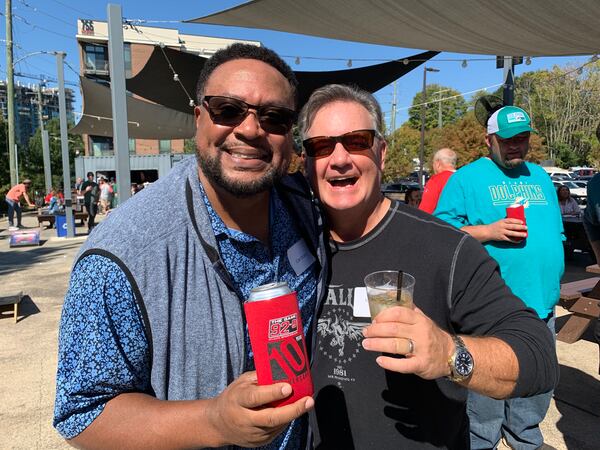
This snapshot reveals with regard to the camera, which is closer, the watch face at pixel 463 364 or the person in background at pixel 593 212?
the watch face at pixel 463 364

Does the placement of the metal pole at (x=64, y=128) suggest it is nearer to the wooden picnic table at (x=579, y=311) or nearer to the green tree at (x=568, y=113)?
the wooden picnic table at (x=579, y=311)

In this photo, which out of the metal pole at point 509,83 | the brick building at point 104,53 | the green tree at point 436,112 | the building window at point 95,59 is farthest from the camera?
the green tree at point 436,112

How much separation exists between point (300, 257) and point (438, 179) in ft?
12.9

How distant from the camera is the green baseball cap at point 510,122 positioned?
9.07 ft

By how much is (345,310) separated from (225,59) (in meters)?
0.95

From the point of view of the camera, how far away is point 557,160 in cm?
4288

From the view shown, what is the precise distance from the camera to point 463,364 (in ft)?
3.77

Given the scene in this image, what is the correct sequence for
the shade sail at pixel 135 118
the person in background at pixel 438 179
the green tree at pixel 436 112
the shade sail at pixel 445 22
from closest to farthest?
the shade sail at pixel 445 22 → the person in background at pixel 438 179 → the shade sail at pixel 135 118 → the green tree at pixel 436 112

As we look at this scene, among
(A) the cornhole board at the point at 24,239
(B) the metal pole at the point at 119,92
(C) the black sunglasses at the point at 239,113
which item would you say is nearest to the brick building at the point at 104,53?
(A) the cornhole board at the point at 24,239

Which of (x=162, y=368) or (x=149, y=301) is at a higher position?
(x=149, y=301)

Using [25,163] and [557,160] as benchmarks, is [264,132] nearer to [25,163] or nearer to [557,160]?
[25,163]

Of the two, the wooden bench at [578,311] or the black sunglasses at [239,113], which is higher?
the black sunglasses at [239,113]

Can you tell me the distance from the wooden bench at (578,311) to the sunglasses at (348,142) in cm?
364

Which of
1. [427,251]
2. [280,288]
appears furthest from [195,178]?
[427,251]
